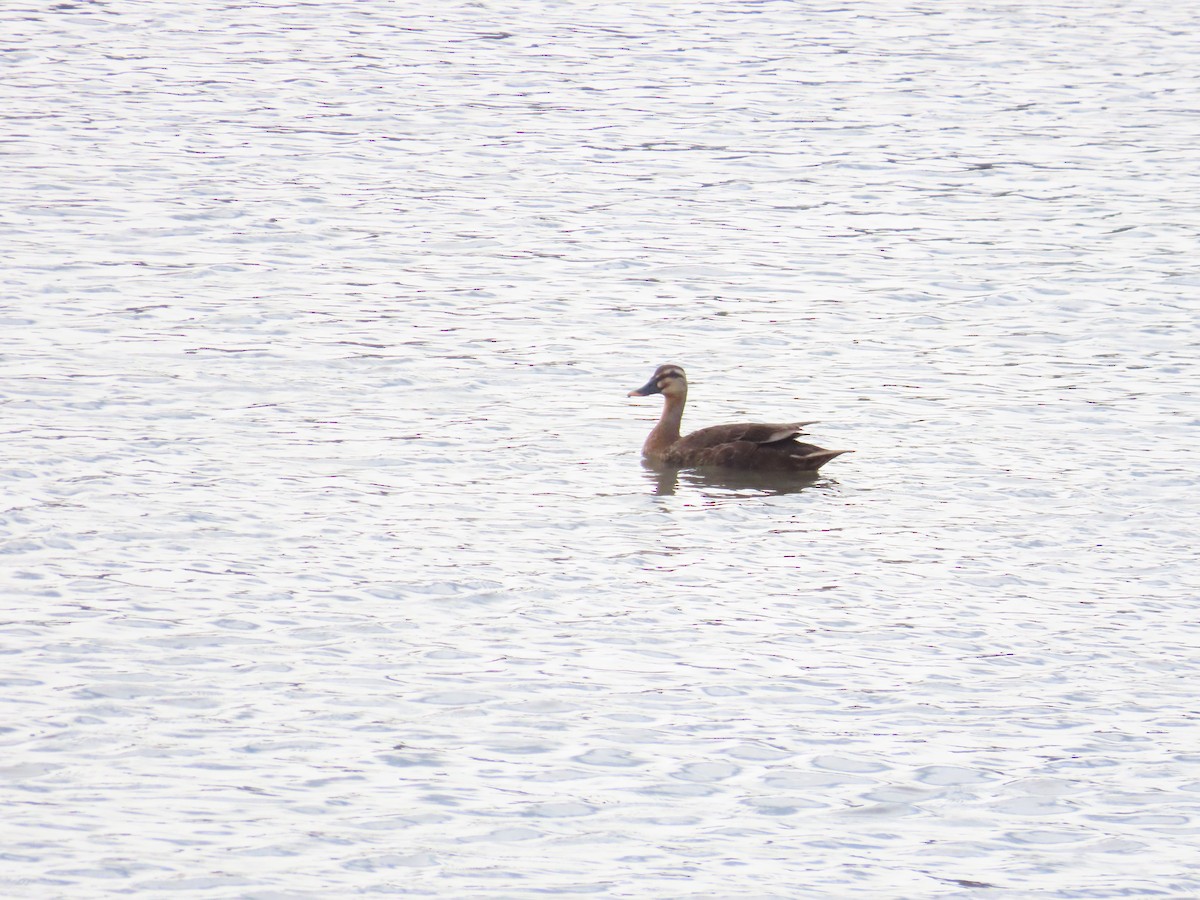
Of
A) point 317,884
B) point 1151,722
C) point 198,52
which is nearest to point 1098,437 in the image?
point 1151,722

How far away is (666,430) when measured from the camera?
628 inches

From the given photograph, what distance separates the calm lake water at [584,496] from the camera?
8.90 meters

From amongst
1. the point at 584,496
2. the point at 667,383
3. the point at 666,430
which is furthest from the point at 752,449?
the point at 584,496

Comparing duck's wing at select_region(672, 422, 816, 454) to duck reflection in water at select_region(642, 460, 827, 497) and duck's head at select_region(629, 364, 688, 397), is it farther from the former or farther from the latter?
A: duck's head at select_region(629, 364, 688, 397)

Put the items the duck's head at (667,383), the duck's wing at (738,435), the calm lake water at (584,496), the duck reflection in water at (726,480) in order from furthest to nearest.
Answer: the duck's head at (667,383) < the duck's wing at (738,435) < the duck reflection in water at (726,480) < the calm lake water at (584,496)

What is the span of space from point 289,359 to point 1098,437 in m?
6.69

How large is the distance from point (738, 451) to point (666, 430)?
2.47 ft

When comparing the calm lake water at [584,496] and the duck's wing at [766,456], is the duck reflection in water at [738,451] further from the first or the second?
the calm lake water at [584,496]

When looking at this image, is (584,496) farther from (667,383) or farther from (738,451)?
(667,383)

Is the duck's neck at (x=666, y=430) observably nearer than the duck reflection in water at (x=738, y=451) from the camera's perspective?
No

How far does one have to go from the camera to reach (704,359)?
1855 centimetres

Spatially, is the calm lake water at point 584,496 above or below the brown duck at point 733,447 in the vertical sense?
above

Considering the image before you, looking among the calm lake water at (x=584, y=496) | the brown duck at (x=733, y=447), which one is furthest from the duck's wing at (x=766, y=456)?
the calm lake water at (x=584, y=496)

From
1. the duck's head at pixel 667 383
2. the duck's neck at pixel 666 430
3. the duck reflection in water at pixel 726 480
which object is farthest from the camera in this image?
the duck's head at pixel 667 383
